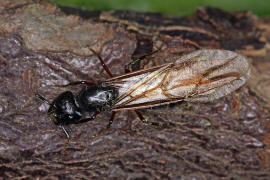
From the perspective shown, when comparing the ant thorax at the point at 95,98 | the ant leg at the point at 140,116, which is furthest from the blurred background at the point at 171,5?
the ant leg at the point at 140,116

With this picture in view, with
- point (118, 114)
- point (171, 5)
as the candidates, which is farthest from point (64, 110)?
point (171, 5)

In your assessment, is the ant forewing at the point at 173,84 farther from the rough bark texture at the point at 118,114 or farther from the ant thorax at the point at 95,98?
the rough bark texture at the point at 118,114

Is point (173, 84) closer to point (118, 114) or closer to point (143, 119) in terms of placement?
point (143, 119)

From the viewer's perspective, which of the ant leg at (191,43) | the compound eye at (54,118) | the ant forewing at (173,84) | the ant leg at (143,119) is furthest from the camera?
the ant leg at (191,43)

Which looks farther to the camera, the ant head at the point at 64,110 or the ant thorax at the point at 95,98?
the ant thorax at the point at 95,98

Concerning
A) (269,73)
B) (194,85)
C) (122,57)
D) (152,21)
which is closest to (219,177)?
(194,85)

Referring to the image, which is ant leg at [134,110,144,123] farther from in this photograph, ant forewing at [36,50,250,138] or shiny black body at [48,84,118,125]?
shiny black body at [48,84,118,125]

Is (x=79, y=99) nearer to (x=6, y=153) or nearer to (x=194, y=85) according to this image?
(x=6, y=153)
